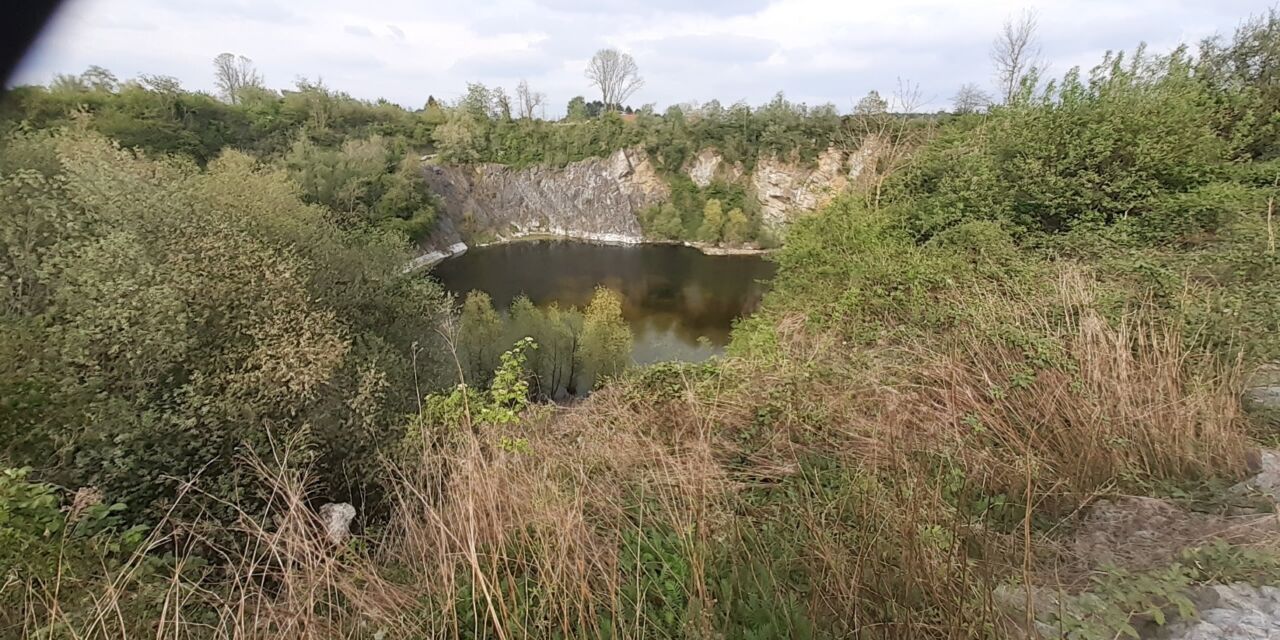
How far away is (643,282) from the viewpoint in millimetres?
34656

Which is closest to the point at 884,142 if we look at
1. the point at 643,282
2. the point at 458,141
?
the point at 643,282

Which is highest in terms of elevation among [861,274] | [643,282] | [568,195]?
[568,195]

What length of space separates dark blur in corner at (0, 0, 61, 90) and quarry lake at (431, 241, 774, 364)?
16758 millimetres

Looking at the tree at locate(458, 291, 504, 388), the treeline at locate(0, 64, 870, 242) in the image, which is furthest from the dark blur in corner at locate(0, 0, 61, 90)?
the treeline at locate(0, 64, 870, 242)

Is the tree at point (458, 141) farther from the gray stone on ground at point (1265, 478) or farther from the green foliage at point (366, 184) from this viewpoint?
the gray stone on ground at point (1265, 478)

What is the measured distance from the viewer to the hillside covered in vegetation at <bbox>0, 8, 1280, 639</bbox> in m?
1.60

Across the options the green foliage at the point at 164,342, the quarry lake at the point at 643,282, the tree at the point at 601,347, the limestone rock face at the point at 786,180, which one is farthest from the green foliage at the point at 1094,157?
the limestone rock face at the point at 786,180

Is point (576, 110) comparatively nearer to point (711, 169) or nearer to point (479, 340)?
point (711, 169)

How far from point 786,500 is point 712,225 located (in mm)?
43291

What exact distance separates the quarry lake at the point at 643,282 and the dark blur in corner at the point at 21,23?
16.8 meters

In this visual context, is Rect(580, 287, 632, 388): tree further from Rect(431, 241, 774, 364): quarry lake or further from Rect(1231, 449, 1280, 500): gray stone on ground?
Rect(1231, 449, 1280, 500): gray stone on ground

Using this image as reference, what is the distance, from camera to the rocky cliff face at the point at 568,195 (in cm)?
4931

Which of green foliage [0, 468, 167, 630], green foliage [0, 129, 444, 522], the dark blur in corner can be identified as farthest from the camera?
the dark blur in corner

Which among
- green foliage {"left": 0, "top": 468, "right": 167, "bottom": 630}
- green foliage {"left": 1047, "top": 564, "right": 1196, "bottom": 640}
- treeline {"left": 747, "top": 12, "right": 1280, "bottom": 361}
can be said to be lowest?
green foliage {"left": 0, "top": 468, "right": 167, "bottom": 630}
